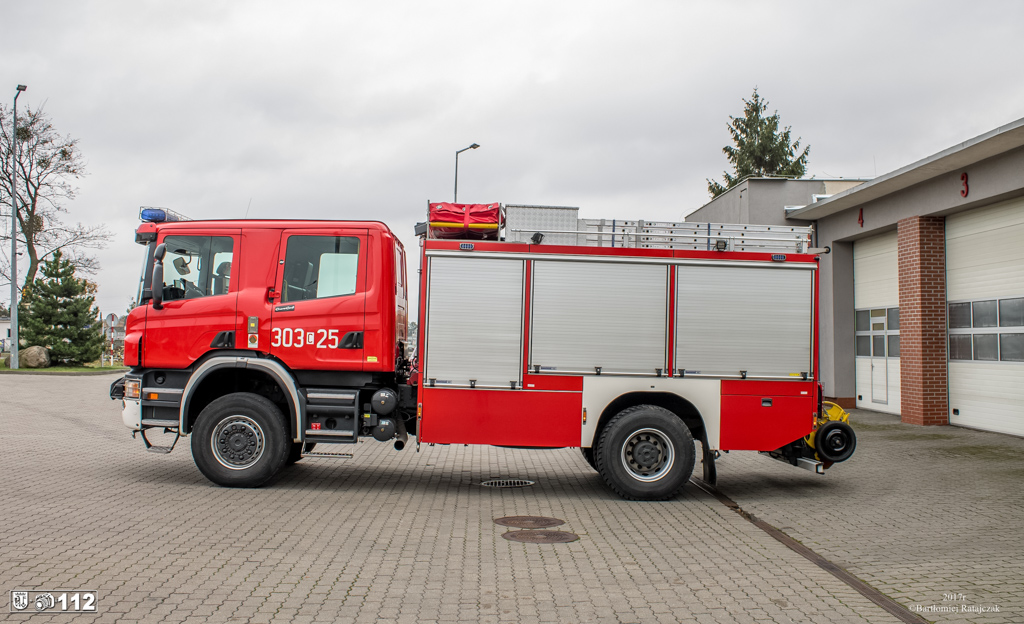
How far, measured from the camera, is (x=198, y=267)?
897cm

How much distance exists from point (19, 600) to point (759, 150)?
47.4 m

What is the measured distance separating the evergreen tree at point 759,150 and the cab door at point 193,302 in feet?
136

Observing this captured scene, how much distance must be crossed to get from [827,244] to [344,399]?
15121 millimetres

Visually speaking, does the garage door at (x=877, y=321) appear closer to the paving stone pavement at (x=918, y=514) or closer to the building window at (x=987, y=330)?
the building window at (x=987, y=330)

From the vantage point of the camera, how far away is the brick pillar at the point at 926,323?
15.8m

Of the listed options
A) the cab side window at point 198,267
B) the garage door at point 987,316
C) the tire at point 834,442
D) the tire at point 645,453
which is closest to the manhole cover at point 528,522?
the tire at point 645,453

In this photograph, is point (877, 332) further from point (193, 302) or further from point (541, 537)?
point (193, 302)

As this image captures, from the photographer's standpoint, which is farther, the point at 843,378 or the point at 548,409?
the point at 843,378

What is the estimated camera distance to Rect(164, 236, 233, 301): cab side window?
8922 mm

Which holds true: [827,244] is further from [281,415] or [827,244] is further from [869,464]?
[281,415]

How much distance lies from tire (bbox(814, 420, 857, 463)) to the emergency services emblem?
7.48 m

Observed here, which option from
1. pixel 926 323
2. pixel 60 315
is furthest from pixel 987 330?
pixel 60 315

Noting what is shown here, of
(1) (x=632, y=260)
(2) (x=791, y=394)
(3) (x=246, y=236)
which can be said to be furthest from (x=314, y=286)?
(2) (x=791, y=394)

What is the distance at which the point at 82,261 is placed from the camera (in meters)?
37.2
